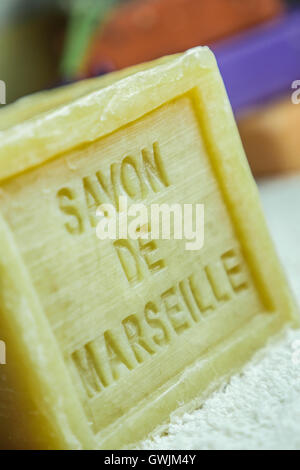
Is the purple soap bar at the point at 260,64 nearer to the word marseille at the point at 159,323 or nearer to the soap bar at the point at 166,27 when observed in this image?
the soap bar at the point at 166,27

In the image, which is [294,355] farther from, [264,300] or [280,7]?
[280,7]

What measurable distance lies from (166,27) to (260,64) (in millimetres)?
334

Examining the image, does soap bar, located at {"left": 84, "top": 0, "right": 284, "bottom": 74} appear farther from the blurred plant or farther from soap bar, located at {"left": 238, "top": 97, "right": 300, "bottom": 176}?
Result: soap bar, located at {"left": 238, "top": 97, "right": 300, "bottom": 176}

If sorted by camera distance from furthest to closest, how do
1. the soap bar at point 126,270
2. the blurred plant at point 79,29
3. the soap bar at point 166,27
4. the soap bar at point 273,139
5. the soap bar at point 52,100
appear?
the blurred plant at point 79,29 < the soap bar at point 166,27 < the soap bar at point 273,139 < the soap bar at point 52,100 < the soap bar at point 126,270

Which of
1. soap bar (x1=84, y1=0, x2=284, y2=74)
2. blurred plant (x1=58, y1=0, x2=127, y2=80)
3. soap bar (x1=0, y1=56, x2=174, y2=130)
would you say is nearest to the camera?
soap bar (x1=0, y1=56, x2=174, y2=130)

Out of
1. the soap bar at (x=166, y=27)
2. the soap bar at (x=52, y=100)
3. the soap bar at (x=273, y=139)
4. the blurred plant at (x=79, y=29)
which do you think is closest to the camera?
the soap bar at (x=52, y=100)

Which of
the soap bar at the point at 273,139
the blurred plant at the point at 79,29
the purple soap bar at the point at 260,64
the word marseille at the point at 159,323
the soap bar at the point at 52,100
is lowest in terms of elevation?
the soap bar at the point at 273,139

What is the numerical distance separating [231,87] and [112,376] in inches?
55.3

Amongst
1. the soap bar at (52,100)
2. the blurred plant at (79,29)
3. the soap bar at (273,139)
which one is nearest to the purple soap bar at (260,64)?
the soap bar at (273,139)

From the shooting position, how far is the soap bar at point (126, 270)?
78 centimetres

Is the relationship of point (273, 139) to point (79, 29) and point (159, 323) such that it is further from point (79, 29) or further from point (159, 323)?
point (159, 323)

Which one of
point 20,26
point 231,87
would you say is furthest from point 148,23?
point 20,26

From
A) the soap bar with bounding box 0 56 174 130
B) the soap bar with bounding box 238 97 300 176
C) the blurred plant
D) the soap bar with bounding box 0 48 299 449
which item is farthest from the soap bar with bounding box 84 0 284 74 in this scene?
the soap bar with bounding box 0 48 299 449

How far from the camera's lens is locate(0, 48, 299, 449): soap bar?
2.55ft
